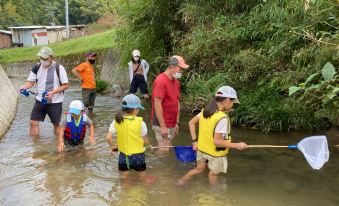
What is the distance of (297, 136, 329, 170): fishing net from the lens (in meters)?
5.16

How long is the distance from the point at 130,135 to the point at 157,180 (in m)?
0.94

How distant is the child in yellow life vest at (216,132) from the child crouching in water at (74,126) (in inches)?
83.1

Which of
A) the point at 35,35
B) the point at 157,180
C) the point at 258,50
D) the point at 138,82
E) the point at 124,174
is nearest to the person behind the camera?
the point at 124,174

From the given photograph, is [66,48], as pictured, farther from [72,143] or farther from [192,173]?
[192,173]

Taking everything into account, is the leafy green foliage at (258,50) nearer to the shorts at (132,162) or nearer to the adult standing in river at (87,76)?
the adult standing in river at (87,76)

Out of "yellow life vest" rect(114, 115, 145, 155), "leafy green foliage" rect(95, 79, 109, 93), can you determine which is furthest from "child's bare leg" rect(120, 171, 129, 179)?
"leafy green foliage" rect(95, 79, 109, 93)

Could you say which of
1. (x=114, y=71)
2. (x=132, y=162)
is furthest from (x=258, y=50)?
(x=114, y=71)

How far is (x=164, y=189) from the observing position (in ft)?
19.3

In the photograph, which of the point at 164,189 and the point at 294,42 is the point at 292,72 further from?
the point at 164,189

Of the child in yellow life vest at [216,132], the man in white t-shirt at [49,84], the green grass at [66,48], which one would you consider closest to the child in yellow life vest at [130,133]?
the child in yellow life vest at [216,132]

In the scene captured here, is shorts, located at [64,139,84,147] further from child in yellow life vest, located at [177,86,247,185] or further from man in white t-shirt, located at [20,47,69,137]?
child in yellow life vest, located at [177,86,247,185]

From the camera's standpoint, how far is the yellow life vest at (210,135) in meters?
5.45

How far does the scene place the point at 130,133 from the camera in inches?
223

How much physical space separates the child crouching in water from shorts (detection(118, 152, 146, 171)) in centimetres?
127
